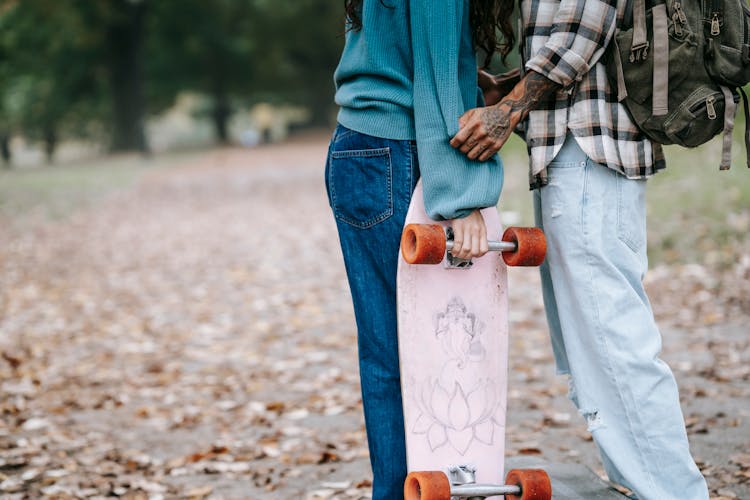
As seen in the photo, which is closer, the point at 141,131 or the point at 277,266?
the point at 277,266

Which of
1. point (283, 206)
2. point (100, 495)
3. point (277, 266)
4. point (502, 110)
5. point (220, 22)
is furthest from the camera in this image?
point (220, 22)

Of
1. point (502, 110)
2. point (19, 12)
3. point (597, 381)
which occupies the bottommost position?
point (597, 381)

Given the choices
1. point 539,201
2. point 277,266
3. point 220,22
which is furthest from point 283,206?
point 220,22

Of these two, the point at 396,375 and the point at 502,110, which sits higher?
the point at 502,110

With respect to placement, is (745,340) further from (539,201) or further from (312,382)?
(539,201)

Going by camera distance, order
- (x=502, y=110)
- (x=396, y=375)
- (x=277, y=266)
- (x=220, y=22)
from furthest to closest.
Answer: (x=220, y=22) < (x=277, y=266) < (x=396, y=375) < (x=502, y=110)

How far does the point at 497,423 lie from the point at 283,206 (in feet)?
40.5

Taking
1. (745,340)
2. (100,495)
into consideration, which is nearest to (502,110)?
(100,495)

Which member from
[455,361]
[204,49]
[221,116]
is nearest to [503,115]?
[455,361]

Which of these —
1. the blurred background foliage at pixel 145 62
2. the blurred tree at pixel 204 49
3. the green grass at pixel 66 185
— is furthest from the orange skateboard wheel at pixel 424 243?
the blurred tree at pixel 204 49

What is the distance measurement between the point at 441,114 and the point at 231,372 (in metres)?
3.53

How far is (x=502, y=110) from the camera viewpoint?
2.18 meters

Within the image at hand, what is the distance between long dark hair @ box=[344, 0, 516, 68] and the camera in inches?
89.3

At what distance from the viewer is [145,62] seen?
3634cm
